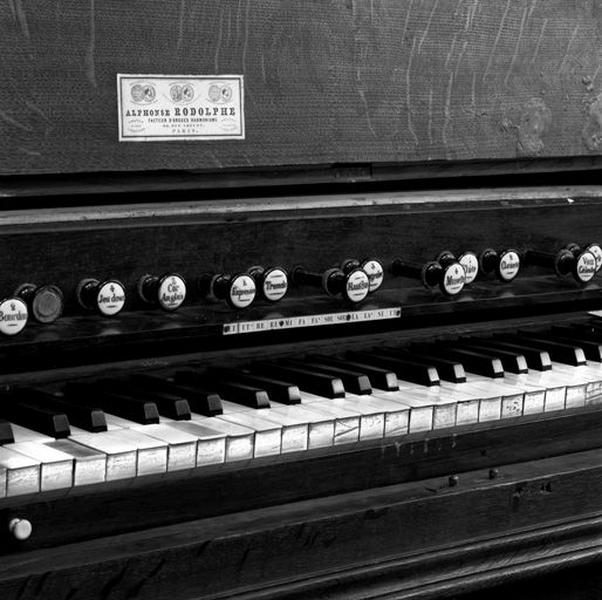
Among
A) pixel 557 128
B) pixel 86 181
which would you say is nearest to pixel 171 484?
pixel 86 181

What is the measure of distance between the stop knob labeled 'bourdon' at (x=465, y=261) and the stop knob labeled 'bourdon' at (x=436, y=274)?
11 millimetres

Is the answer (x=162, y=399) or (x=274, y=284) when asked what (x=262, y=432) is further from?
(x=274, y=284)

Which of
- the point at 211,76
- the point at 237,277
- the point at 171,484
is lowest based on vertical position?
the point at 171,484

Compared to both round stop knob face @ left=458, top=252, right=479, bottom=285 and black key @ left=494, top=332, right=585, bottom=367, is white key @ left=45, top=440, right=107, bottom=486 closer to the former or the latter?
round stop knob face @ left=458, top=252, right=479, bottom=285

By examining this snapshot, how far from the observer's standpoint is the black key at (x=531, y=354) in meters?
2.88

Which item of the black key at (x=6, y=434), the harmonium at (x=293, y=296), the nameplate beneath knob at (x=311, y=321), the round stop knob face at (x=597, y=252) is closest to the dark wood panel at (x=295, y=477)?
the harmonium at (x=293, y=296)

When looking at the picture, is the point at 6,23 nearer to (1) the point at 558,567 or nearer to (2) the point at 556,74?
(2) the point at 556,74

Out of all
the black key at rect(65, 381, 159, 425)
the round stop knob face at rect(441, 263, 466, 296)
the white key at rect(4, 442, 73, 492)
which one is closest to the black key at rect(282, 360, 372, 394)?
the round stop knob face at rect(441, 263, 466, 296)

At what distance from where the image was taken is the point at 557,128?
121 inches

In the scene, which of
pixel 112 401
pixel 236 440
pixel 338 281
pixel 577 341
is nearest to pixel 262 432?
pixel 236 440

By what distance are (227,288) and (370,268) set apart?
357 mm

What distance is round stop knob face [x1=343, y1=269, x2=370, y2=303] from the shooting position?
2678mm

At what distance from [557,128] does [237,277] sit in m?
0.98

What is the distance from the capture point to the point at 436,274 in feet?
9.26
